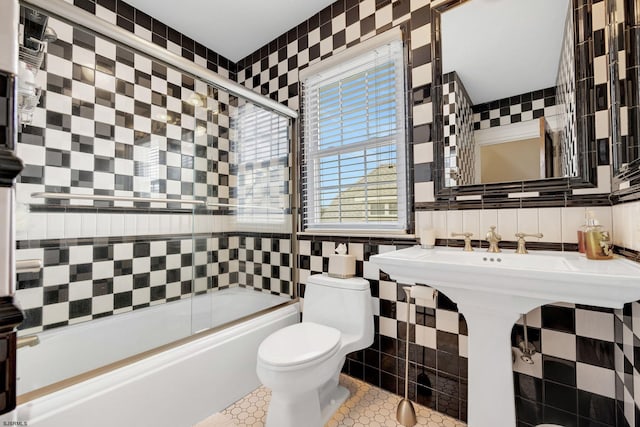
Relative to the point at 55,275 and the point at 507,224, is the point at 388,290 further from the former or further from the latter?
the point at 55,275

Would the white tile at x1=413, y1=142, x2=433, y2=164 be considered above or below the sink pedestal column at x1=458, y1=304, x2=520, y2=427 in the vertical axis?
above

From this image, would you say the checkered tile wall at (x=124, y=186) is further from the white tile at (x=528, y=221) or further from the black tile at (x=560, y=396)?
the black tile at (x=560, y=396)

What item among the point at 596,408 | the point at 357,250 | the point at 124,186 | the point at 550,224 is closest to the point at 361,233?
the point at 357,250

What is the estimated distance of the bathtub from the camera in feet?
3.61

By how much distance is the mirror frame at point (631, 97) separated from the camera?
92 centimetres

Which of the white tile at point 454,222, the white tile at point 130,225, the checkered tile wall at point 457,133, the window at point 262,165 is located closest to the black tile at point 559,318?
the white tile at point 454,222

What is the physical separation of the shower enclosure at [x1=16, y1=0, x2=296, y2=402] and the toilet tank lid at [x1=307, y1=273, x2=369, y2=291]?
15.8 inches

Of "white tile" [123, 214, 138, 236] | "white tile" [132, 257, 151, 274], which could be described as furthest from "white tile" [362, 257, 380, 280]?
"white tile" [123, 214, 138, 236]

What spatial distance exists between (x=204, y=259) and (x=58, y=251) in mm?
718

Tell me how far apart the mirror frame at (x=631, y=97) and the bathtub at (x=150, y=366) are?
6.01ft

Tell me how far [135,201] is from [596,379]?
251cm

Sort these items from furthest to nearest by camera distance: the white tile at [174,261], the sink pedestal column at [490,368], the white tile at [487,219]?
the white tile at [174,261]
the white tile at [487,219]
the sink pedestal column at [490,368]

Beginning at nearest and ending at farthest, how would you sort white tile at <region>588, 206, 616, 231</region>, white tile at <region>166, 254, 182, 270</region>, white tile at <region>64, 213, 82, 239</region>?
white tile at <region>588, 206, 616, 231</region> < white tile at <region>64, 213, 82, 239</region> < white tile at <region>166, 254, 182, 270</region>

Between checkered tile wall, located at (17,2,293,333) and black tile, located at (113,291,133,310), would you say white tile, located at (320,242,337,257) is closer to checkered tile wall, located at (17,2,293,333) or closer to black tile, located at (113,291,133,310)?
checkered tile wall, located at (17,2,293,333)
